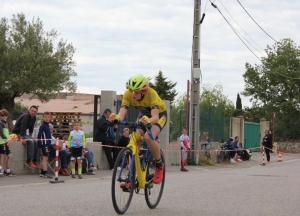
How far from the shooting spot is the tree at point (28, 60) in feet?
151

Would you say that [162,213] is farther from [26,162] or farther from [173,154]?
[173,154]

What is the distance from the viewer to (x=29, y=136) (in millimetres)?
→ 16438

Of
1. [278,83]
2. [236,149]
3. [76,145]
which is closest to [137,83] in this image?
[76,145]

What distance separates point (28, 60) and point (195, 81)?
23802 mm

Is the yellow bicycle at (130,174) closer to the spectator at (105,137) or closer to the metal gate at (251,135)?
the spectator at (105,137)

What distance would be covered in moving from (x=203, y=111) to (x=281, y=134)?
2813 centimetres

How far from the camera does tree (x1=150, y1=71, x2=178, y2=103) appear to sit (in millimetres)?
74062

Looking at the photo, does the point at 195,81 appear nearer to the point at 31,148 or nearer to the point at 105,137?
the point at 105,137

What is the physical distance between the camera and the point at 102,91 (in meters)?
21.5

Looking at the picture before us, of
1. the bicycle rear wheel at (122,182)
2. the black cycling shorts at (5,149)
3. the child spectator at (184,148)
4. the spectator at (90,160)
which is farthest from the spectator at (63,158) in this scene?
the bicycle rear wheel at (122,182)

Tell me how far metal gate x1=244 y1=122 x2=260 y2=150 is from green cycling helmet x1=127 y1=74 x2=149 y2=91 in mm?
33178

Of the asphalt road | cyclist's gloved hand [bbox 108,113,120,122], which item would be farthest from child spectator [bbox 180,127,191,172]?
cyclist's gloved hand [bbox 108,113,120,122]

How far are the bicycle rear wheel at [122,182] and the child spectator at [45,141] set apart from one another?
7.55 meters

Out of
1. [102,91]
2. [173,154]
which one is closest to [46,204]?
[102,91]
